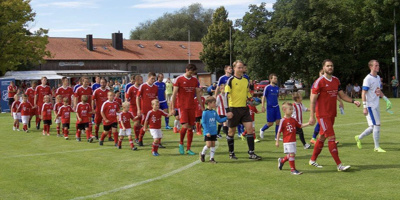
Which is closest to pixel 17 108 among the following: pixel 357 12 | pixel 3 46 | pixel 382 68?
pixel 3 46

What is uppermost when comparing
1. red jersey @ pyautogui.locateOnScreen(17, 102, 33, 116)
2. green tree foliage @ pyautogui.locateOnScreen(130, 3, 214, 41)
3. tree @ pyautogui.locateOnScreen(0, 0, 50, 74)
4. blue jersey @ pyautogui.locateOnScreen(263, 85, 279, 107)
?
green tree foliage @ pyautogui.locateOnScreen(130, 3, 214, 41)

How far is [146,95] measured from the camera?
42.7ft

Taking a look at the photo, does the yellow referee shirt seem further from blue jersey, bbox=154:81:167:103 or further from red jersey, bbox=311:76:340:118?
blue jersey, bbox=154:81:167:103

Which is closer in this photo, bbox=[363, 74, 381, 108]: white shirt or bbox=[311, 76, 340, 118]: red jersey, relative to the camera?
bbox=[311, 76, 340, 118]: red jersey

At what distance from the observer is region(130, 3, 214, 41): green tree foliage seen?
3799 inches

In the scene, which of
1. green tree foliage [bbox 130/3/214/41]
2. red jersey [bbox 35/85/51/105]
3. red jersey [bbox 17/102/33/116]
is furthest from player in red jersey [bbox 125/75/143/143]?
green tree foliage [bbox 130/3/214/41]

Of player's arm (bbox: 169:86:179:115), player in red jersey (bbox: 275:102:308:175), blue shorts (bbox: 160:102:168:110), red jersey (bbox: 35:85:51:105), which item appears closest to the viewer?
player in red jersey (bbox: 275:102:308:175)

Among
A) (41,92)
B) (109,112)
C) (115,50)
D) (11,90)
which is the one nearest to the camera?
(109,112)

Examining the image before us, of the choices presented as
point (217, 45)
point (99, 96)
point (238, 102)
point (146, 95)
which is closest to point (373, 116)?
point (238, 102)

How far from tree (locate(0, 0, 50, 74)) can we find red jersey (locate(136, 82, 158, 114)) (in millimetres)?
34253

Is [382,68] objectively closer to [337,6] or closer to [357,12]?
[357,12]

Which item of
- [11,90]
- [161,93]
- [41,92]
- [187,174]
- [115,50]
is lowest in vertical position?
[187,174]

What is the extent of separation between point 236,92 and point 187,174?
2.36 metres

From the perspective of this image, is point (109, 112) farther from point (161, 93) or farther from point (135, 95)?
point (161, 93)
